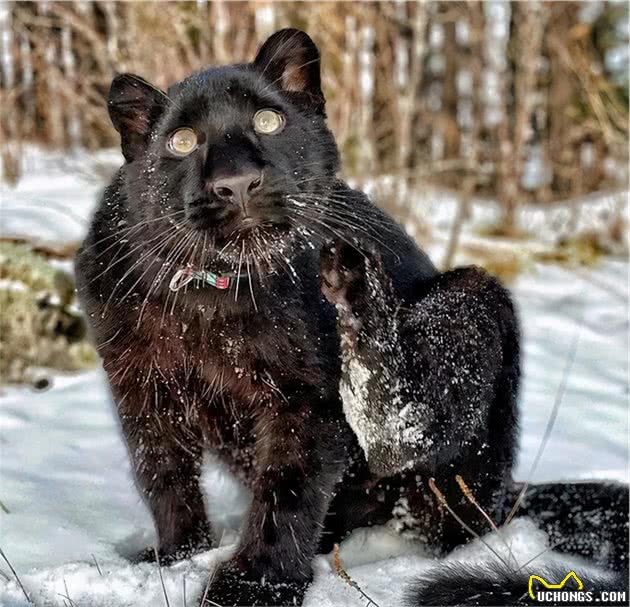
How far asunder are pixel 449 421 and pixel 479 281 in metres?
0.49

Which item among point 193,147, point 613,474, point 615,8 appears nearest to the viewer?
point 193,147

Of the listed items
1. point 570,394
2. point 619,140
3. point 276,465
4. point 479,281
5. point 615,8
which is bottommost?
point 570,394

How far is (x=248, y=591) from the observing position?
226 centimetres

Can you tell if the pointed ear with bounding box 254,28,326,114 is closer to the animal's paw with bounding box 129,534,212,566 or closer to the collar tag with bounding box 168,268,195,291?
the collar tag with bounding box 168,268,195,291

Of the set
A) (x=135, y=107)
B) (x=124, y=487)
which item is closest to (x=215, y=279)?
(x=135, y=107)

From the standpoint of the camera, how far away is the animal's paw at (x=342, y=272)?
2312 millimetres

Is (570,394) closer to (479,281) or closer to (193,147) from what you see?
(479,281)

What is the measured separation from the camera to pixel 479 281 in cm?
267

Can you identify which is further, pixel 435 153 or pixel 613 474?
pixel 435 153

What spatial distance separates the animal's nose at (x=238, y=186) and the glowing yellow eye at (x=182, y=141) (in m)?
0.24

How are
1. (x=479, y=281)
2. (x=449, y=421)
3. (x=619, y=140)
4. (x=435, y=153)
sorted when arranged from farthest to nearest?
(x=435, y=153), (x=619, y=140), (x=479, y=281), (x=449, y=421)

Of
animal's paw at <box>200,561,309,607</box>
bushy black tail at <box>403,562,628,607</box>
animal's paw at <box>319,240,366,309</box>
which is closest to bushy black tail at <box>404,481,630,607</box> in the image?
bushy black tail at <box>403,562,628,607</box>

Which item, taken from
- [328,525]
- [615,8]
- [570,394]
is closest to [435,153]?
[615,8]

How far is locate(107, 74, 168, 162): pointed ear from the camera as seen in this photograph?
233 centimetres
